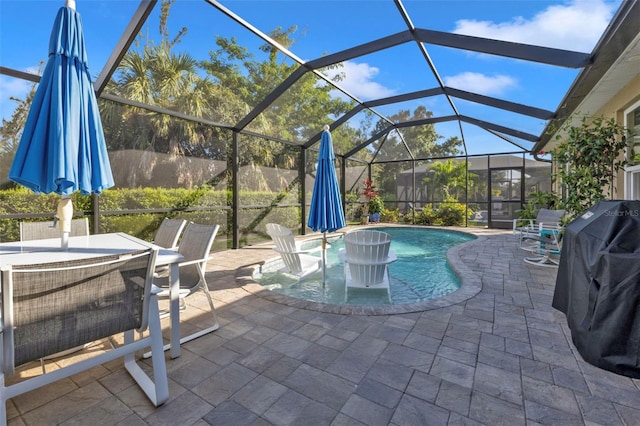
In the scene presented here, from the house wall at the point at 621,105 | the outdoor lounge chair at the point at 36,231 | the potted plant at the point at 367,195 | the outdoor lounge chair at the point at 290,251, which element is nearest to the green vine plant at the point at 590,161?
the house wall at the point at 621,105

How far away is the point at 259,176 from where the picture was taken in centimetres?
812

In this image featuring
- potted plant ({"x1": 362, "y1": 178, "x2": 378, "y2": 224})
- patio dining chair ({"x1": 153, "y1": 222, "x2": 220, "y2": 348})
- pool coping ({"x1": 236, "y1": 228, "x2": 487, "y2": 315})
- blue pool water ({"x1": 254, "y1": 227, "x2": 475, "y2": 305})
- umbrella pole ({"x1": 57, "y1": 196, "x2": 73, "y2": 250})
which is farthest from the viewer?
potted plant ({"x1": 362, "y1": 178, "x2": 378, "y2": 224})

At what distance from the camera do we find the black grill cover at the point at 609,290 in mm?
2143

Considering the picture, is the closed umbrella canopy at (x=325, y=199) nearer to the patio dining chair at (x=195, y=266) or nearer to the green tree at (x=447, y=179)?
the patio dining chair at (x=195, y=266)

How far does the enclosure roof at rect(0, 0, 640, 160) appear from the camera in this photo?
3773 millimetres

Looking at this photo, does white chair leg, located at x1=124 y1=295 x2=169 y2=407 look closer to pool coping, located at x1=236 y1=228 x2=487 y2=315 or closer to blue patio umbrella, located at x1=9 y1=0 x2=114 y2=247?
blue patio umbrella, located at x1=9 y1=0 x2=114 y2=247

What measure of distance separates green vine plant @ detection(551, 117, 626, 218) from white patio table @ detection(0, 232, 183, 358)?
5460 millimetres

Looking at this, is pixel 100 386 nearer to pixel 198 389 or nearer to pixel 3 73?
pixel 198 389

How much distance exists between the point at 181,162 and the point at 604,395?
268 inches

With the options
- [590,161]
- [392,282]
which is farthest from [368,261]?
[590,161]

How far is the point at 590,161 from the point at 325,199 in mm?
4029

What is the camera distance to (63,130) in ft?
7.59

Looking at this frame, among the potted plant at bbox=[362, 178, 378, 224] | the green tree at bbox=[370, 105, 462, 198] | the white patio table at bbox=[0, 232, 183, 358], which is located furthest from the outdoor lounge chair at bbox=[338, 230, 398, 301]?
the potted plant at bbox=[362, 178, 378, 224]

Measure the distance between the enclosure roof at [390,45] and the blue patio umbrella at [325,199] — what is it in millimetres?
1742
